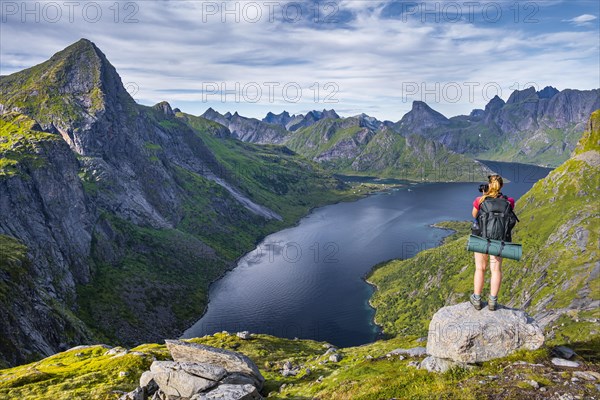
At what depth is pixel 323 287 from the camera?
199750 millimetres

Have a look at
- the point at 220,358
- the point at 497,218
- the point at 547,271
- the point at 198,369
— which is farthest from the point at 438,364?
the point at 547,271

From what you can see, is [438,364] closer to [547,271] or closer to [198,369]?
[198,369]

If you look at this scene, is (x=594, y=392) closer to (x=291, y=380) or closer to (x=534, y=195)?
(x=291, y=380)

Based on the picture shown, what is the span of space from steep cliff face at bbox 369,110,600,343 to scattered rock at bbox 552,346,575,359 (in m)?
62.5

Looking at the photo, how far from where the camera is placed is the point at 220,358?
32.2 meters

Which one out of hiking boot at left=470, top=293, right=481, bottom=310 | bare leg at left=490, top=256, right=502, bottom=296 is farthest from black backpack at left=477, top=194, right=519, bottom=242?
hiking boot at left=470, top=293, right=481, bottom=310

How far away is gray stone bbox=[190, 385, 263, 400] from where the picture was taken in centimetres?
2538

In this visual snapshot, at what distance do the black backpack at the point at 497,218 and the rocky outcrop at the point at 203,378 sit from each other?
1925 centimetres

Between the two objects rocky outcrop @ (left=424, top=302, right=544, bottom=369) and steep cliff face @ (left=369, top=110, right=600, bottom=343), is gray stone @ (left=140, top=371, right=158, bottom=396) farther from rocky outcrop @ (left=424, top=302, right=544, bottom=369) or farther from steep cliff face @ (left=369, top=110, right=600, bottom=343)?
steep cliff face @ (left=369, top=110, right=600, bottom=343)

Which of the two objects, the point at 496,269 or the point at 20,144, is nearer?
the point at 496,269

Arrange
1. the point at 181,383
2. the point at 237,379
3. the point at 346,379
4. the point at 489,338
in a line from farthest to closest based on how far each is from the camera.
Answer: the point at 346,379 → the point at 237,379 → the point at 181,383 → the point at 489,338

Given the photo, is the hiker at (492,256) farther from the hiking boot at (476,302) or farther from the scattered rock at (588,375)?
the scattered rock at (588,375)

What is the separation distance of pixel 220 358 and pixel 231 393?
22.2 feet

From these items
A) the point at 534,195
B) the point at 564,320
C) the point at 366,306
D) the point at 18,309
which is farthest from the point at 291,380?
the point at 534,195
